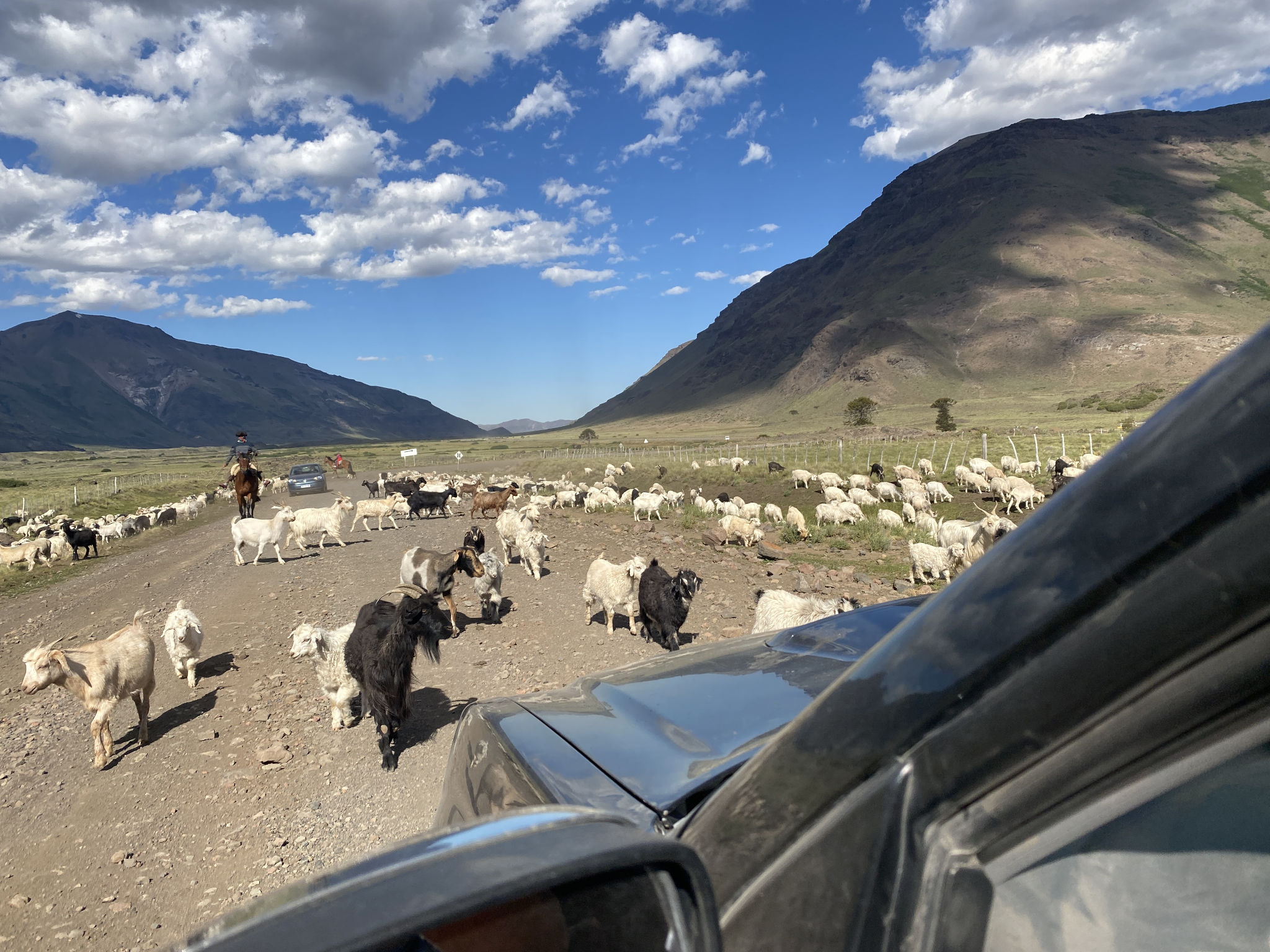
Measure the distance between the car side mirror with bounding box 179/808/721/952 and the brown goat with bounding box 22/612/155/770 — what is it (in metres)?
7.54

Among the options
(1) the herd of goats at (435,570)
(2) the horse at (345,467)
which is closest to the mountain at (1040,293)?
(1) the herd of goats at (435,570)

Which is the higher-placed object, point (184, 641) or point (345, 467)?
point (345, 467)

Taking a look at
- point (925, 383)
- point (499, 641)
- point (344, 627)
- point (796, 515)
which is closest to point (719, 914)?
point (344, 627)

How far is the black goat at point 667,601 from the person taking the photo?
30.2ft

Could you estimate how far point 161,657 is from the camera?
9883 mm

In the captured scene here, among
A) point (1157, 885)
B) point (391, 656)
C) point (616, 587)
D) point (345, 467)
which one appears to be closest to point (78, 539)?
point (616, 587)

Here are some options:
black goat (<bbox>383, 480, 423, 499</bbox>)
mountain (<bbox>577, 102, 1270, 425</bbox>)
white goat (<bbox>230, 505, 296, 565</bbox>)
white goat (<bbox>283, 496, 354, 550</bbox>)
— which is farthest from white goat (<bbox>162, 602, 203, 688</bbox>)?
mountain (<bbox>577, 102, 1270, 425</bbox>)

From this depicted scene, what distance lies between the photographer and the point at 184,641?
8.39 m

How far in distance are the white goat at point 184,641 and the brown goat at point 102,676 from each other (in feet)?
3.58

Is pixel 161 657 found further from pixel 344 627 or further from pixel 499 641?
pixel 499 641

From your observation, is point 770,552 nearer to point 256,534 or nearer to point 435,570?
point 435,570

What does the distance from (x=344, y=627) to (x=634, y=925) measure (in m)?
7.87

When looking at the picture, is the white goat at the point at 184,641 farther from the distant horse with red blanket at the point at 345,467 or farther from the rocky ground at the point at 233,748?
the distant horse with red blanket at the point at 345,467

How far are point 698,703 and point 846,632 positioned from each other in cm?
90
